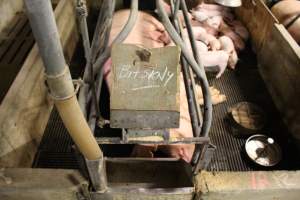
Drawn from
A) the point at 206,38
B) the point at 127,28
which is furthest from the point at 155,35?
the point at 127,28

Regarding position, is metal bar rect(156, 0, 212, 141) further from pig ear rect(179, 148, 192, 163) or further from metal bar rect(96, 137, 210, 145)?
pig ear rect(179, 148, 192, 163)

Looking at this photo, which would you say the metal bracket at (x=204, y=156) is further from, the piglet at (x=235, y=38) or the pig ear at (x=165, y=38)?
the piglet at (x=235, y=38)

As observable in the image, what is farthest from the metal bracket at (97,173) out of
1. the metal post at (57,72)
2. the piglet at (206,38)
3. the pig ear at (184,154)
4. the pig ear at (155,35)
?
the piglet at (206,38)

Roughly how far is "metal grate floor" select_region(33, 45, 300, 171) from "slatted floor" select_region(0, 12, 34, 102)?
617mm

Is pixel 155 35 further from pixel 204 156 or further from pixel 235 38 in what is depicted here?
pixel 204 156

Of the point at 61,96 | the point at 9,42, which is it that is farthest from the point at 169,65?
the point at 9,42

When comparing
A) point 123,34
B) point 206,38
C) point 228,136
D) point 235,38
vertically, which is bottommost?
point 228,136

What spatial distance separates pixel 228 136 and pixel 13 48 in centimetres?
278

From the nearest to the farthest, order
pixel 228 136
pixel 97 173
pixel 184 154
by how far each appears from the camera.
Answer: pixel 97 173 < pixel 184 154 < pixel 228 136

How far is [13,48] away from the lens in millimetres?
3598

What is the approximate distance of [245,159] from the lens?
2.98 meters

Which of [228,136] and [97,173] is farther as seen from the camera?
[228,136]

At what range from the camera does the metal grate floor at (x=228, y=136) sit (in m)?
2.91

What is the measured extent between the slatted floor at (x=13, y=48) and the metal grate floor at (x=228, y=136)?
617mm
